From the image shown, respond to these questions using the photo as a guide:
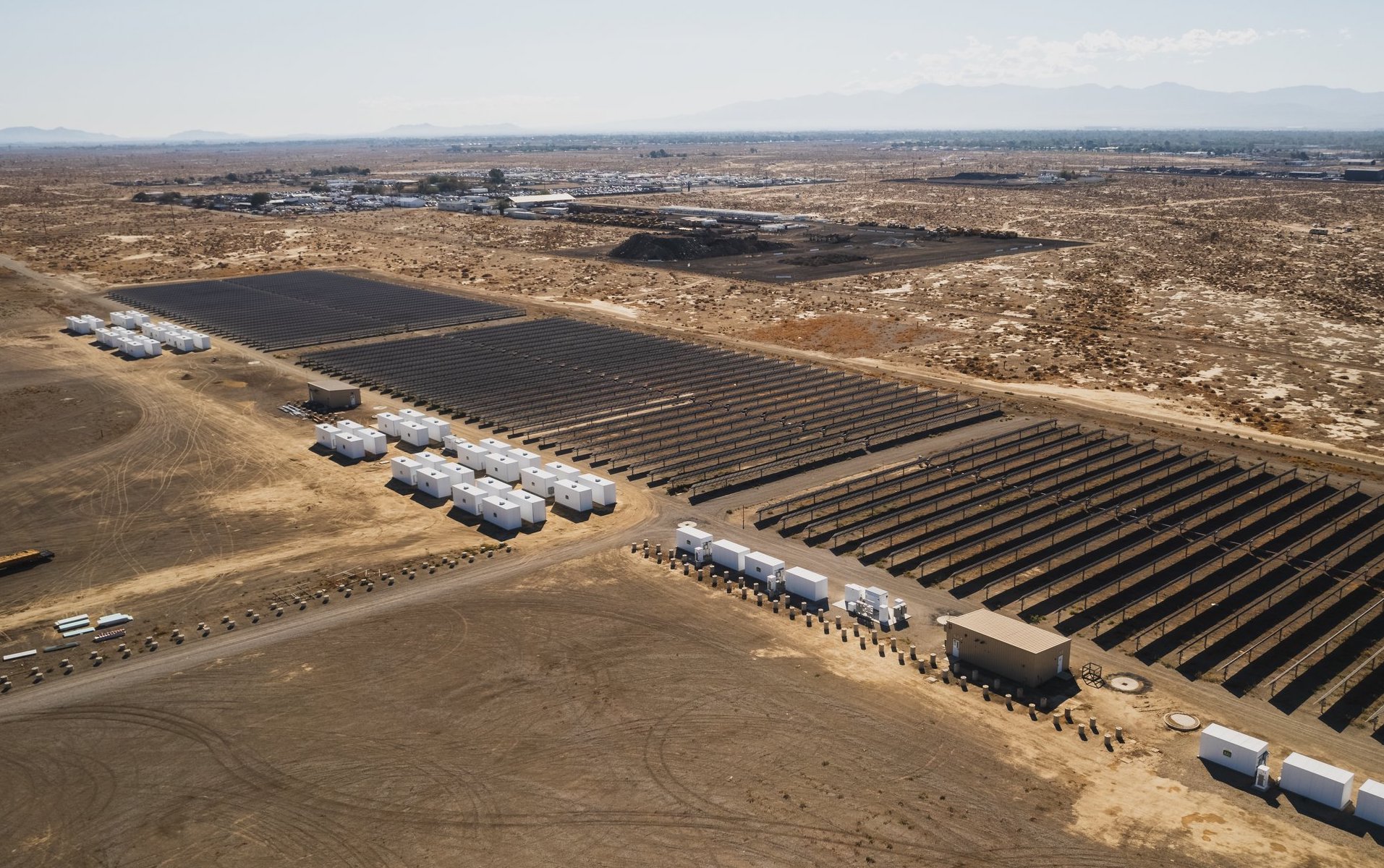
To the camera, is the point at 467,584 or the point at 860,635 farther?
the point at 467,584

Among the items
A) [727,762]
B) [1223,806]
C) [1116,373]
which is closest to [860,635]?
[727,762]

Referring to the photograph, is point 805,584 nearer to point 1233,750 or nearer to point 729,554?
point 729,554

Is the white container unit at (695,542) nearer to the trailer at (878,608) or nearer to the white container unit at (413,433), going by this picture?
the trailer at (878,608)

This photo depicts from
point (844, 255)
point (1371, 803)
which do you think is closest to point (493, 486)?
point (1371, 803)

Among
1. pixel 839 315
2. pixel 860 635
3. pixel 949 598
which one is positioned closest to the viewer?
pixel 860 635

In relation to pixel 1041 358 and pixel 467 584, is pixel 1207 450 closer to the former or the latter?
pixel 1041 358

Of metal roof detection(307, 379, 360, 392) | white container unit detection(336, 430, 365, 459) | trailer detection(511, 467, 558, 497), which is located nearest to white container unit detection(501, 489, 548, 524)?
trailer detection(511, 467, 558, 497)

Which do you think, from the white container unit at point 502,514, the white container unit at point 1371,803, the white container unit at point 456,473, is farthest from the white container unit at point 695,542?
the white container unit at point 1371,803
